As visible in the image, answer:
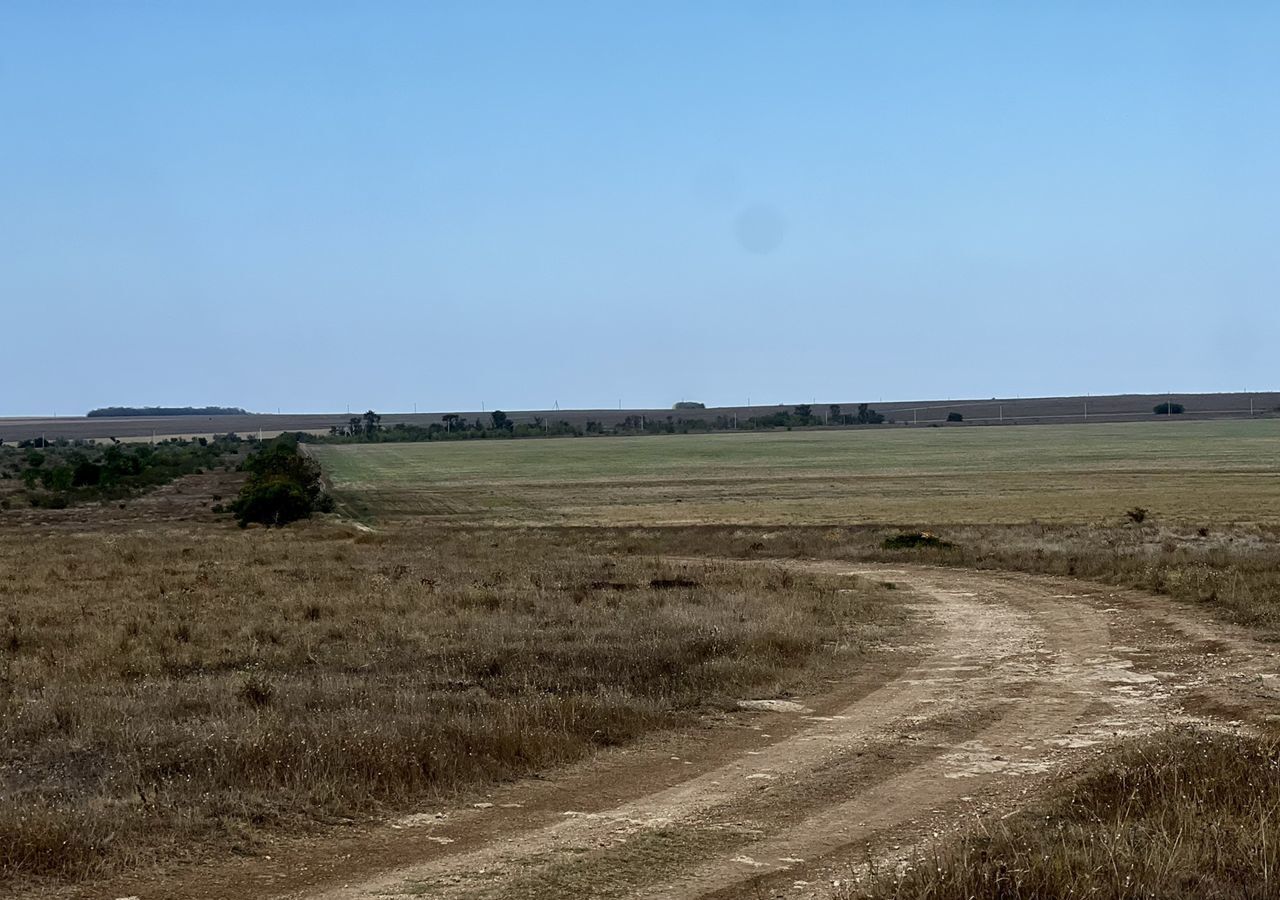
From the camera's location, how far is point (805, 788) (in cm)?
986

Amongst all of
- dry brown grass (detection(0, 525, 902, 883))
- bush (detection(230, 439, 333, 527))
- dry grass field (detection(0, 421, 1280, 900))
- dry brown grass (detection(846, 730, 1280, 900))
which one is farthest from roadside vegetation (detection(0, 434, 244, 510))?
dry brown grass (detection(846, 730, 1280, 900))

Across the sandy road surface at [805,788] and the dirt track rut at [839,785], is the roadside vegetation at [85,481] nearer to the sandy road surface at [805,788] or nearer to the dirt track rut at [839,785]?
the dirt track rut at [839,785]

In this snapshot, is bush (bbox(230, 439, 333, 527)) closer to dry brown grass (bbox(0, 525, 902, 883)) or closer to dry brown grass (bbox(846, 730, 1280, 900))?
dry brown grass (bbox(0, 525, 902, 883))

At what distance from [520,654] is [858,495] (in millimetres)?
53526

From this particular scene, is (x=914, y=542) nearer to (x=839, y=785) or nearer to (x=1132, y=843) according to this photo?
(x=839, y=785)

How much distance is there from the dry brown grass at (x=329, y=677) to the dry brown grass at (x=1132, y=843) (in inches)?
160

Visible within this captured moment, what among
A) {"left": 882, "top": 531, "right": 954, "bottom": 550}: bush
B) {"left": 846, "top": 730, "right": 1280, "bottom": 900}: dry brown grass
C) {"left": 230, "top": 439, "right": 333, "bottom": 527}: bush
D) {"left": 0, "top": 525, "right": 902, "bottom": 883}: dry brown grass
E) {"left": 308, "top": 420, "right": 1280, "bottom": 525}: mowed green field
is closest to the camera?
{"left": 846, "top": 730, "right": 1280, "bottom": 900}: dry brown grass

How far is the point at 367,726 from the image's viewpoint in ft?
36.7

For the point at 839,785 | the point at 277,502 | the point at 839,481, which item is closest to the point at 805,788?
the point at 839,785

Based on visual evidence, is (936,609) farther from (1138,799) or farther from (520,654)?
(1138,799)

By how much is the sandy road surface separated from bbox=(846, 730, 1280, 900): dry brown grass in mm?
561

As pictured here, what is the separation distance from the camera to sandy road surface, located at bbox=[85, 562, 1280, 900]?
7.75m

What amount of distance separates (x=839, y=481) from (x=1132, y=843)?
74030 mm

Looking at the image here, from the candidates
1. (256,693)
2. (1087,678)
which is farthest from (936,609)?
(256,693)
